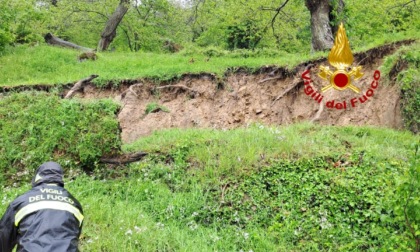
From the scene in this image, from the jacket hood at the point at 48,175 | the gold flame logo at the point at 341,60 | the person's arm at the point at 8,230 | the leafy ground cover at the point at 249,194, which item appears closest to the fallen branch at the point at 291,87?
the gold flame logo at the point at 341,60

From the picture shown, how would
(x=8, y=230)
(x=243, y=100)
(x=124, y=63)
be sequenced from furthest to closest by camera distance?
(x=124, y=63) < (x=243, y=100) < (x=8, y=230)

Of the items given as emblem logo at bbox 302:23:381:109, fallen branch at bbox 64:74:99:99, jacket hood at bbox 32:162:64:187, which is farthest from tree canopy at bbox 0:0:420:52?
jacket hood at bbox 32:162:64:187

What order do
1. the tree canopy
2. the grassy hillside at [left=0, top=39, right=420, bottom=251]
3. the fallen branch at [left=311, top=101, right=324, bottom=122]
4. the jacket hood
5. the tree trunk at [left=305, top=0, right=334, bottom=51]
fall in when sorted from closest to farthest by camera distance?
the jacket hood → the grassy hillside at [left=0, top=39, right=420, bottom=251] → the fallen branch at [left=311, top=101, right=324, bottom=122] → the tree trunk at [left=305, top=0, right=334, bottom=51] → the tree canopy

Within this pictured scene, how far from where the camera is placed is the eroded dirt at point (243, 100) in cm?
1026

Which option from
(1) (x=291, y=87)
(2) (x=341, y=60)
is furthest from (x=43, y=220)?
(1) (x=291, y=87)

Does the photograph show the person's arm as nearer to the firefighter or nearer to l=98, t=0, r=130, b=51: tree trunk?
the firefighter

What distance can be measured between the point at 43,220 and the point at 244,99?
8.22 meters

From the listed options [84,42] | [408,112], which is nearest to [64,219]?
[408,112]

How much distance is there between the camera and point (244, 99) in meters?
11.3

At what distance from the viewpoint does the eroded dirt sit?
10.3 m

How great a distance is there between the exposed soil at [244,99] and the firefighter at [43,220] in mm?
6186

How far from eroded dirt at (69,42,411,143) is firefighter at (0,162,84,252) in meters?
6.18

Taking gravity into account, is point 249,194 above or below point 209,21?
below

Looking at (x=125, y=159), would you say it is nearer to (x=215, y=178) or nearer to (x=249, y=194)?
(x=215, y=178)
